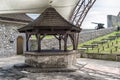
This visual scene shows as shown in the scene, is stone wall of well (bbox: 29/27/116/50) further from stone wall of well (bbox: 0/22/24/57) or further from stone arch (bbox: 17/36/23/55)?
stone wall of well (bbox: 0/22/24/57)

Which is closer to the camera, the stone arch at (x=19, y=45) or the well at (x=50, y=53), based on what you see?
the well at (x=50, y=53)

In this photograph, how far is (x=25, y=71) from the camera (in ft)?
37.3

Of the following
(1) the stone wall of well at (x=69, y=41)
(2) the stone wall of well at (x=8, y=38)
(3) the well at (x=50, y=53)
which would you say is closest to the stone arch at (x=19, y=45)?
(1) the stone wall of well at (x=69, y=41)

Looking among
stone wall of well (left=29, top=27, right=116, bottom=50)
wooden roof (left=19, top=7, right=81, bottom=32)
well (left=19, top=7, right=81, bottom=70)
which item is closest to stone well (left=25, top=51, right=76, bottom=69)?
well (left=19, top=7, right=81, bottom=70)

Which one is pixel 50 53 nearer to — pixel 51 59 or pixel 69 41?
pixel 51 59

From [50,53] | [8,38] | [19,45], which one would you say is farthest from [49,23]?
[19,45]

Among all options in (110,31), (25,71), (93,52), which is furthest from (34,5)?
(110,31)

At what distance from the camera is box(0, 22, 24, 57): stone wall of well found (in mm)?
20094

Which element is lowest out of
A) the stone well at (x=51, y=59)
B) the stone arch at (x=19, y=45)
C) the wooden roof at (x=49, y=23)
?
the stone well at (x=51, y=59)

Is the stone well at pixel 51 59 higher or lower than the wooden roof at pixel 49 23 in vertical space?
lower

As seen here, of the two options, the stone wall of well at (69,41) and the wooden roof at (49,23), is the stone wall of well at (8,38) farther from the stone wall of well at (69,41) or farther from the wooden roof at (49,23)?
the wooden roof at (49,23)

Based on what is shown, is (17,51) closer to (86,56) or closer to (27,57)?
(86,56)

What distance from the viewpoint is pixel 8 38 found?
2078 cm

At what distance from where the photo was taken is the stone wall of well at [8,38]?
20.1 meters
